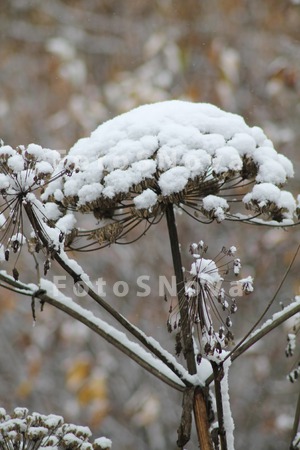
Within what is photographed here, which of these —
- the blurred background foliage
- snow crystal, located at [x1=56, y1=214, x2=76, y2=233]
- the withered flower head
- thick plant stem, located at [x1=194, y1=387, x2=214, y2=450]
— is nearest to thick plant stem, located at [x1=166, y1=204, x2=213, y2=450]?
thick plant stem, located at [x1=194, y1=387, x2=214, y2=450]

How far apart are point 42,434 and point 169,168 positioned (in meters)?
0.63

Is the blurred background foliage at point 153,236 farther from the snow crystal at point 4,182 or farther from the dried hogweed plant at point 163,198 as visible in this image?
the snow crystal at point 4,182

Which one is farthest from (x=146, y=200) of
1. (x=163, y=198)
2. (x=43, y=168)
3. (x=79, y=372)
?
(x=79, y=372)

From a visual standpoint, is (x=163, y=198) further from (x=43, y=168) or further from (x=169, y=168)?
(x=43, y=168)

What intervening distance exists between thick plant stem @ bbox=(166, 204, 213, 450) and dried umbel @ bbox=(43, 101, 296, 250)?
0.08 m

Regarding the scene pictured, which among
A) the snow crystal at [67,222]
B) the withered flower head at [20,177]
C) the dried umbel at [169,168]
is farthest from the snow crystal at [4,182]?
the snow crystal at [67,222]

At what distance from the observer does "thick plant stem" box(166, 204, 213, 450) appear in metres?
1.38

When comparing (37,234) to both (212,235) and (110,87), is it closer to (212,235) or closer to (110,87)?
(212,235)

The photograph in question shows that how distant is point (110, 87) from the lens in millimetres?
5551

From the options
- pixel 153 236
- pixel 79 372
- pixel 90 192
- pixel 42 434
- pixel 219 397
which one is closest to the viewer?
pixel 219 397

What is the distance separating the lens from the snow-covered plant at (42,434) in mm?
1406

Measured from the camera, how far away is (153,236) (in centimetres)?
534

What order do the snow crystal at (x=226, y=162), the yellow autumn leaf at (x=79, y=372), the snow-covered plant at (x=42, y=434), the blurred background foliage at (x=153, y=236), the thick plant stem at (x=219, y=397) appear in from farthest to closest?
the blurred background foliage at (x=153, y=236) < the yellow autumn leaf at (x=79, y=372) < the snow crystal at (x=226, y=162) < the snow-covered plant at (x=42, y=434) < the thick plant stem at (x=219, y=397)

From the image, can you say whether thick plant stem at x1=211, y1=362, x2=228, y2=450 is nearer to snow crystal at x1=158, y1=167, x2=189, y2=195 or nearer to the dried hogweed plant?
the dried hogweed plant
